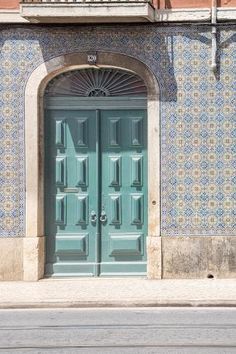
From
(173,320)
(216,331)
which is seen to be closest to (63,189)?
(173,320)

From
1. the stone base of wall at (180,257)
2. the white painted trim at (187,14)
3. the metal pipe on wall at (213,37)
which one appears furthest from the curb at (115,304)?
the white painted trim at (187,14)

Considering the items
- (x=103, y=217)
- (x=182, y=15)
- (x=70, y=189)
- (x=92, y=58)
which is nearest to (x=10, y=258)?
(x=70, y=189)

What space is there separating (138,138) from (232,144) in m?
1.54

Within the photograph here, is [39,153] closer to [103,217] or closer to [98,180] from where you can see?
[98,180]

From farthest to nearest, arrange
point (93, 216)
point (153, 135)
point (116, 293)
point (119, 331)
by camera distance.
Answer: point (93, 216) < point (153, 135) < point (116, 293) < point (119, 331)

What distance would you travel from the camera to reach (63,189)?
557 inches

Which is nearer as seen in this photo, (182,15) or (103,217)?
(182,15)

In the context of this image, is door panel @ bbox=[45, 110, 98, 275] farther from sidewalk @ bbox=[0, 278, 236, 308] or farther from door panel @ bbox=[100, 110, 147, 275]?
sidewalk @ bbox=[0, 278, 236, 308]

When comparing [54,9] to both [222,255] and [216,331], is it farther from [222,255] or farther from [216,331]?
[216,331]

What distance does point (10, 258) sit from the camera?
1377 centimetres

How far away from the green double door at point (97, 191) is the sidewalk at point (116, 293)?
0.43 m

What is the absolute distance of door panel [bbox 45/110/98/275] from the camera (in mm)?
14094

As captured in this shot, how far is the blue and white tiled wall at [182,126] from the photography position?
45.3 feet

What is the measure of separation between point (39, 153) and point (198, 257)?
3.07 m
